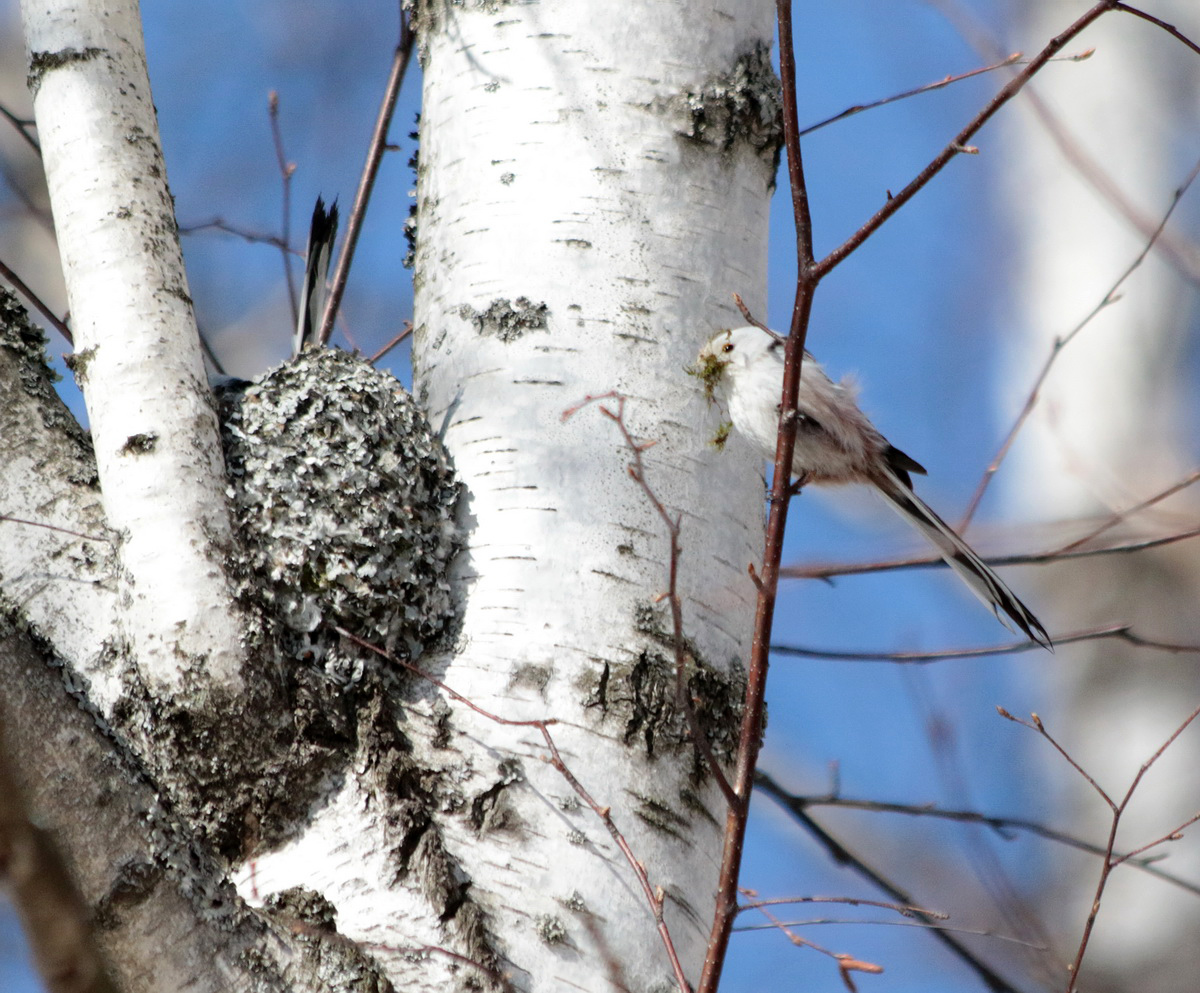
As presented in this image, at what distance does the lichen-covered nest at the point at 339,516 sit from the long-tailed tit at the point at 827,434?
55cm

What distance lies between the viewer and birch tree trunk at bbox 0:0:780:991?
5.57ft

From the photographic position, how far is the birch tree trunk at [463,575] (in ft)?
5.57

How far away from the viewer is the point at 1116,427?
2861 mm

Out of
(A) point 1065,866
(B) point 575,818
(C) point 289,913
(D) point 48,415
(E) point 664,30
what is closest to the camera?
(C) point 289,913

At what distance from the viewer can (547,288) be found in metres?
2.25

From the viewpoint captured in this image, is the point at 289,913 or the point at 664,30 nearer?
the point at 289,913

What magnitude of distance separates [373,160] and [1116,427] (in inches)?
80.6

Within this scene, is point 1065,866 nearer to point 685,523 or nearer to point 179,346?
point 685,523

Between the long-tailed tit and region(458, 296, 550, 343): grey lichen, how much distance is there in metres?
0.31

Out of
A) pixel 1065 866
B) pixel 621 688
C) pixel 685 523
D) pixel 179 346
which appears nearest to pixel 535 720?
pixel 621 688

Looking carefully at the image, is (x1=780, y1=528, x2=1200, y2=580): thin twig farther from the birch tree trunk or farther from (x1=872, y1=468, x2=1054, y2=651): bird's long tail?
the birch tree trunk

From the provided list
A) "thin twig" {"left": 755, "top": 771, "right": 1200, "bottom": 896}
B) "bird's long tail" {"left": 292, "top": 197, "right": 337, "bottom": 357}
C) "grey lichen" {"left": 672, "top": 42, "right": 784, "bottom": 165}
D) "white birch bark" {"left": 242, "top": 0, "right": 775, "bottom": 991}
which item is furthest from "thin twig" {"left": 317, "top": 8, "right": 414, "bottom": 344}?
"thin twig" {"left": 755, "top": 771, "right": 1200, "bottom": 896}

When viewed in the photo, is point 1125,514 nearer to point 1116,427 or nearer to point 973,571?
point 973,571

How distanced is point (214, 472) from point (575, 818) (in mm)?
855
